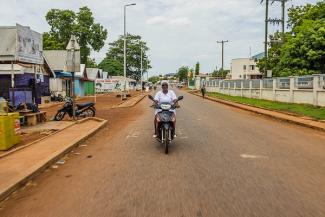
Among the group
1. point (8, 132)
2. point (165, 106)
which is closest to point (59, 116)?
point (8, 132)

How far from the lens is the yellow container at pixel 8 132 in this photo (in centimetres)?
1005

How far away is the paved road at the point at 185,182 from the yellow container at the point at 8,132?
2.11 m

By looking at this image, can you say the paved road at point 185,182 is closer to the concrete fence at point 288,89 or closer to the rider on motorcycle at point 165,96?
the rider on motorcycle at point 165,96

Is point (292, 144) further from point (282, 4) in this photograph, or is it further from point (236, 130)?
point (282, 4)

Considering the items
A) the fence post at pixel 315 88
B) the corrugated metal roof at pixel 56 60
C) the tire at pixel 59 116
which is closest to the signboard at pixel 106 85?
the corrugated metal roof at pixel 56 60

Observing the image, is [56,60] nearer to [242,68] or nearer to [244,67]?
[242,68]

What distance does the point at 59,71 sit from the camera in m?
41.2

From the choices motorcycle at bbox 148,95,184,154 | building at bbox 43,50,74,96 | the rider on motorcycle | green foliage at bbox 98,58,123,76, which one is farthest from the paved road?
green foliage at bbox 98,58,123,76

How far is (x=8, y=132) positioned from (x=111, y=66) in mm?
100260

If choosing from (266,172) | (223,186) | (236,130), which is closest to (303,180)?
(266,172)

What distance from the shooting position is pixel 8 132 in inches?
406

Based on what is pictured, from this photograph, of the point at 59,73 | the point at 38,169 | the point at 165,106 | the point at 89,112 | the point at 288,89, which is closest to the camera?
the point at 38,169

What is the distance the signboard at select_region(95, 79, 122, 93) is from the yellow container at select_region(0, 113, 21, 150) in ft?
181

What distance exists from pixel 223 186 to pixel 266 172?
1.33 m
